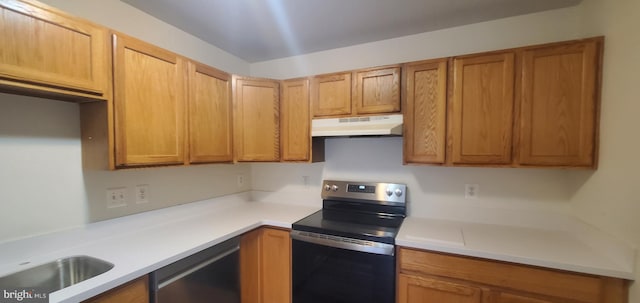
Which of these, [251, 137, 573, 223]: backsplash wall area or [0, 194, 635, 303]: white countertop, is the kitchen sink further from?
[251, 137, 573, 223]: backsplash wall area

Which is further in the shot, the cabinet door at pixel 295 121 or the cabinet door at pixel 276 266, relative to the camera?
the cabinet door at pixel 295 121

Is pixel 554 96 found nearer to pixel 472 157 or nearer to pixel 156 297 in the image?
pixel 472 157

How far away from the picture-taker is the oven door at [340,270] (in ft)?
5.21

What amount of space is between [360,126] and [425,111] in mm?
460

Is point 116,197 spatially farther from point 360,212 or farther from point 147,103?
point 360,212

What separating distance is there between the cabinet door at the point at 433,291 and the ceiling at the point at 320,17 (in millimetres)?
1725

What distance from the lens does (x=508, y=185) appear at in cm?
179

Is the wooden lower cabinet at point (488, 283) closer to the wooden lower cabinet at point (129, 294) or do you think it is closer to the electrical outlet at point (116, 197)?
the wooden lower cabinet at point (129, 294)

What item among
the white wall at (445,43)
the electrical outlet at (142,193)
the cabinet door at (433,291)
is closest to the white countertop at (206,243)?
the electrical outlet at (142,193)

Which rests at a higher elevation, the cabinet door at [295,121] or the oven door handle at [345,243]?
the cabinet door at [295,121]

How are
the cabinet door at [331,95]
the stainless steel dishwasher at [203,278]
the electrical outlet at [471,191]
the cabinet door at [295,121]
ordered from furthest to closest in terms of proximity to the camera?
the cabinet door at [295,121]
the cabinet door at [331,95]
the electrical outlet at [471,191]
the stainless steel dishwasher at [203,278]

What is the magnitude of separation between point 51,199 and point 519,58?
9.15 ft

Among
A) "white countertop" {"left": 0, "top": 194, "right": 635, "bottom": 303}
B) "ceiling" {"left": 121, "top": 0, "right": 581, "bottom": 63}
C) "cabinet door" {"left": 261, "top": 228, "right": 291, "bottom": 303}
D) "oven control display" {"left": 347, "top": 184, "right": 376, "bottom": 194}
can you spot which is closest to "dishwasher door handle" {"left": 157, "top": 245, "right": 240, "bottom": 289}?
"white countertop" {"left": 0, "top": 194, "right": 635, "bottom": 303}

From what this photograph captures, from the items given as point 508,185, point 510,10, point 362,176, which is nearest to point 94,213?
point 362,176
